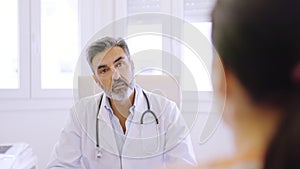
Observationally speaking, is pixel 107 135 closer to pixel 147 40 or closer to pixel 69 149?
pixel 69 149

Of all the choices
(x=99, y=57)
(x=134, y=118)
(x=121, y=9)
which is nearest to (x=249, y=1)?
(x=99, y=57)

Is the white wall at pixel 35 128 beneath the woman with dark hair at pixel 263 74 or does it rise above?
beneath

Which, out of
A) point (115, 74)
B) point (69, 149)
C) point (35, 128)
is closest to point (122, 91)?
point (115, 74)

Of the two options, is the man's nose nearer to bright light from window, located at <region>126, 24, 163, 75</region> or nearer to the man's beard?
the man's beard

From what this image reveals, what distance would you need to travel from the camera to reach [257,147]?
0.23 metres

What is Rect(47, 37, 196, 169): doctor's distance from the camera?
762mm

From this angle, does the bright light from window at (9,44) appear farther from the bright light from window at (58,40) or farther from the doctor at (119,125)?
the doctor at (119,125)

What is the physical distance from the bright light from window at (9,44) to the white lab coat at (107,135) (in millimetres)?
1266

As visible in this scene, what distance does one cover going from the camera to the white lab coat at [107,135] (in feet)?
3.14

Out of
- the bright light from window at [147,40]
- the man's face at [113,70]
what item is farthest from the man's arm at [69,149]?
the bright light from window at [147,40]

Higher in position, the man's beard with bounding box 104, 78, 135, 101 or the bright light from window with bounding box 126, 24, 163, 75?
the bright light from window with bounding box 126, 24, 163, 75

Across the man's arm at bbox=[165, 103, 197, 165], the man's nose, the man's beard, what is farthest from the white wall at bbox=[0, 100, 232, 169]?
the man's nose

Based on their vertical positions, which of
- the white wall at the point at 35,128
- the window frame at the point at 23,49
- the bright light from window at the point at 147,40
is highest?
the window frame at the point at 23,49

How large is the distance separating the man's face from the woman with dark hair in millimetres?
474
